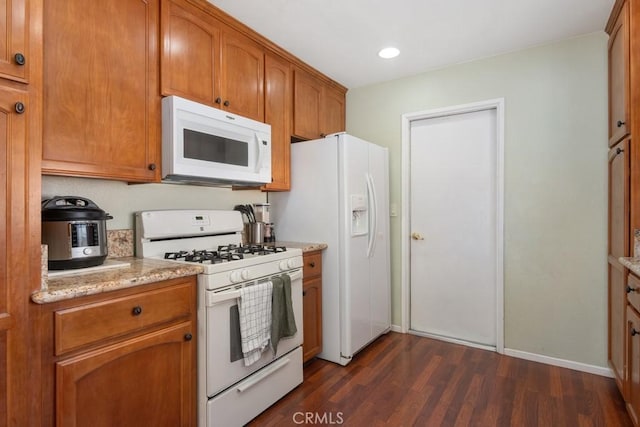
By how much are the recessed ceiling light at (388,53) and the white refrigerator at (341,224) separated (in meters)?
0.71

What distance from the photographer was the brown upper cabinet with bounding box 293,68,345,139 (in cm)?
289

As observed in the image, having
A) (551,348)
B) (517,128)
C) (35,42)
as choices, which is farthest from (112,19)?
(551,348)

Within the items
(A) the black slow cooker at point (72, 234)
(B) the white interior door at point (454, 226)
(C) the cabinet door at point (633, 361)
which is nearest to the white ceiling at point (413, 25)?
(B) the white interior door at point (454, 226)

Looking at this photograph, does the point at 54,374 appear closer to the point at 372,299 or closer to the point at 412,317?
the point at 372,299

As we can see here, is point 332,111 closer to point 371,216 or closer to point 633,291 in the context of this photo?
point 371,216

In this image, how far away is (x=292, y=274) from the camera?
7.32 feet

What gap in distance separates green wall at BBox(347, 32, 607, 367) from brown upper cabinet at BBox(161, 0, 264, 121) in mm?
1751

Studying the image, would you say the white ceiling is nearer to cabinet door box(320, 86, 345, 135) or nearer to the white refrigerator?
cabinet door box(320, 86, 345, 135)

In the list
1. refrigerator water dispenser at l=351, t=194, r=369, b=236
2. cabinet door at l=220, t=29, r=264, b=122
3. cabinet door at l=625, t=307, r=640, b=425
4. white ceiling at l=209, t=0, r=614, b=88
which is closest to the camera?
cabinet door at l=625, t=307, r=640, b=425

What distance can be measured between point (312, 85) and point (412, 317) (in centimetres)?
233

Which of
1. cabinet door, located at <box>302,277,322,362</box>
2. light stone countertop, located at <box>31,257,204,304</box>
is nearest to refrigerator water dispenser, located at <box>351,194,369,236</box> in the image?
cabinet door, located at <box>302,277,322,362</box>

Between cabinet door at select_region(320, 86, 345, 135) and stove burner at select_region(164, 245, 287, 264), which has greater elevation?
cabinet door at select_region(320, 86, 345, 135)

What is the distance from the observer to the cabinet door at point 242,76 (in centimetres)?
224

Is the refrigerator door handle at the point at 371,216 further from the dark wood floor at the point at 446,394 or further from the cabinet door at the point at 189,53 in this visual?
the cabinet door at the point at 189,53
